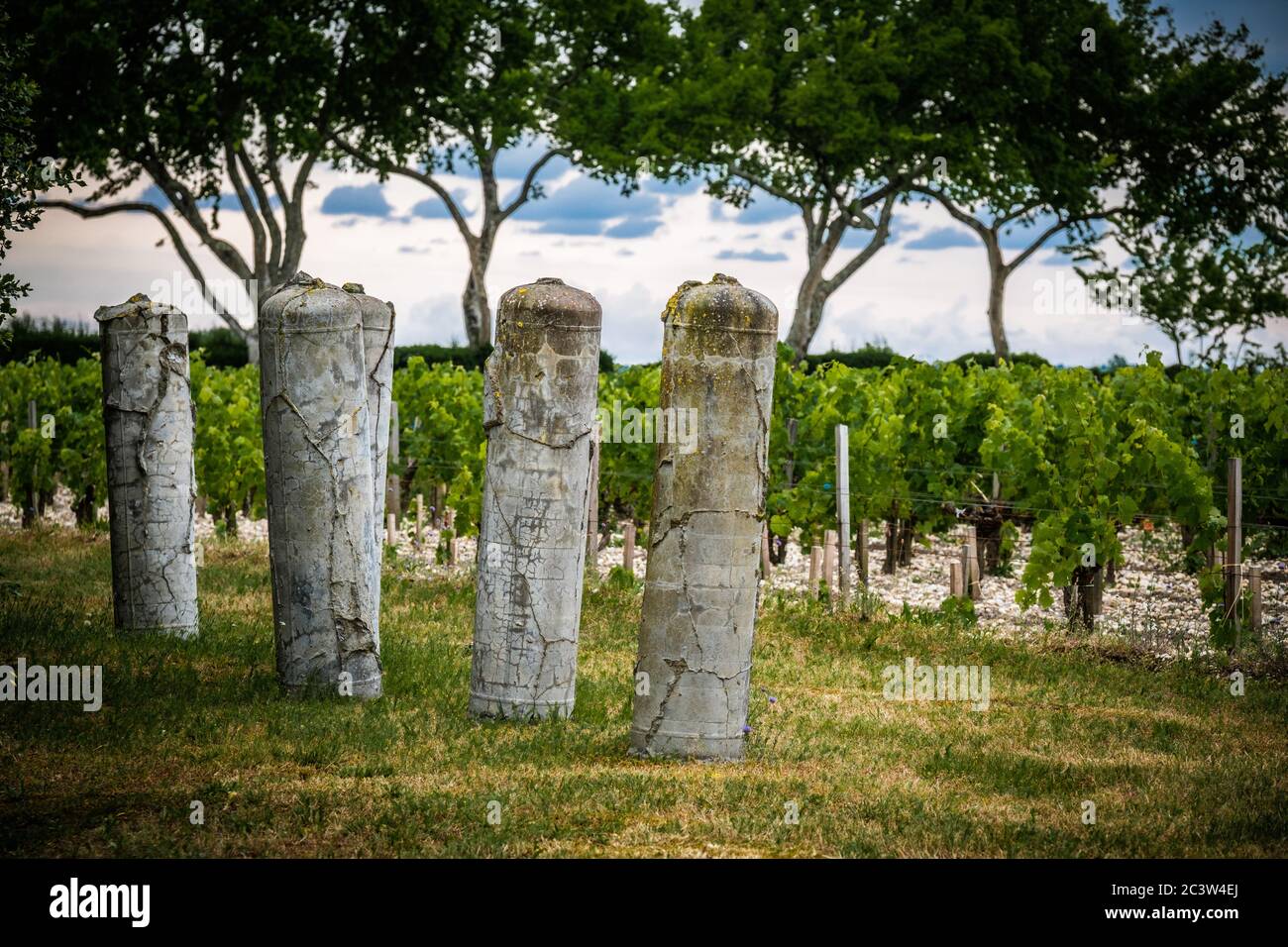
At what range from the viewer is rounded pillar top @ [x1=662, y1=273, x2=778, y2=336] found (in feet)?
23.3

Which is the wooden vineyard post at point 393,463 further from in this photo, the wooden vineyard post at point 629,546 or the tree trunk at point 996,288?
the tree trunk at point 996,288

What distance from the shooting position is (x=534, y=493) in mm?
7816

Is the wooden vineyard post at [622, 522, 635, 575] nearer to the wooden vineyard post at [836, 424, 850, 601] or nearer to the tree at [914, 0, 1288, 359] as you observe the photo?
the wooden vineyard post at [836, 424, 850, 601]

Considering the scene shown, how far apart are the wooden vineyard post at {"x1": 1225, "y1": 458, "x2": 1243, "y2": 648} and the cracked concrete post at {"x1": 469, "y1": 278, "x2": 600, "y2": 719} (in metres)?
5.67

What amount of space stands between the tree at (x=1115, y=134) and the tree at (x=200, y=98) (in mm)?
14437

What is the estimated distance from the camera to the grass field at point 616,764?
6.02 meters

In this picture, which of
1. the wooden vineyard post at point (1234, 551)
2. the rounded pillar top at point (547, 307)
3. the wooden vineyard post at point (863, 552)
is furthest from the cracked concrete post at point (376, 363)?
the wooden vineyard post at point (1234, 551)

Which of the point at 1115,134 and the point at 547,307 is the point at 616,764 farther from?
the point at 1115,134

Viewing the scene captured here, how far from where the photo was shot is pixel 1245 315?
38719 millimetres

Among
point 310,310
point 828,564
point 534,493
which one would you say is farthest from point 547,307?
point 828,564

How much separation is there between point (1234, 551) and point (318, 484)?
7101 millimetres

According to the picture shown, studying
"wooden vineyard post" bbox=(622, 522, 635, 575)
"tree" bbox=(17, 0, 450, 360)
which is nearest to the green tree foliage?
"tree" bbox=(17, 0, 450, 360)

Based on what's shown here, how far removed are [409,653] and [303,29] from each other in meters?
24.2
